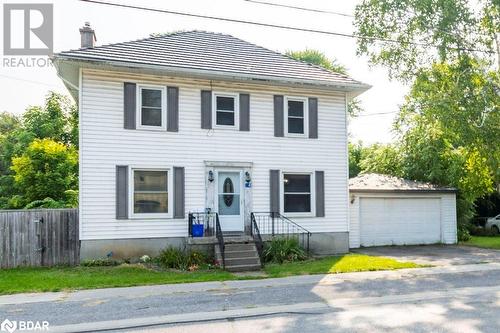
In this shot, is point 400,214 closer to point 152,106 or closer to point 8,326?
point 152,106

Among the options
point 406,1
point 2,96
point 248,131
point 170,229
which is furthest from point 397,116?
point 2,96

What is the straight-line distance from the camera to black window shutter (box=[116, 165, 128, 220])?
491 inches

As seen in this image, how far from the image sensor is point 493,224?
24.0m

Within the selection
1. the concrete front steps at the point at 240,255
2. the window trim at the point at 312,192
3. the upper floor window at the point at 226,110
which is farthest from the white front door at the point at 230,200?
the upper floor window at the point at 226,110

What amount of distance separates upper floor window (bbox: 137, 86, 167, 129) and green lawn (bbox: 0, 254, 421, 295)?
4.50m

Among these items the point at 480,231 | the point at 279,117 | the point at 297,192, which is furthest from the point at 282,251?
the point at 480,231

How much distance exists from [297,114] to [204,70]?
12.4 feet

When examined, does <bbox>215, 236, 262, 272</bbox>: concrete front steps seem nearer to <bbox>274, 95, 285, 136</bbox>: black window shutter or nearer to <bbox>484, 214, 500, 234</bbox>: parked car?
<bbox>274, 95, 285, 136</bbox>: black window shutter

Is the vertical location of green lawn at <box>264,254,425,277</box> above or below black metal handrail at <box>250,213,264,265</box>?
below

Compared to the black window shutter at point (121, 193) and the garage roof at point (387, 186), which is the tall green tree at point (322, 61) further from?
the black window shutter at point (121, 193)

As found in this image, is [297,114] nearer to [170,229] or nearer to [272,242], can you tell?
[272,242]

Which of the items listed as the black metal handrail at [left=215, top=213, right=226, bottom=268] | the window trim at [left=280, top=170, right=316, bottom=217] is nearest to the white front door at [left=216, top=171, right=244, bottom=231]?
the black metal handrail at [left=215, top=213, right=226, bottom=268]

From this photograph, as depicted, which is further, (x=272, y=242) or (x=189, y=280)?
(x=272, y=242)

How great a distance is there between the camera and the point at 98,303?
A: 25.8ft
